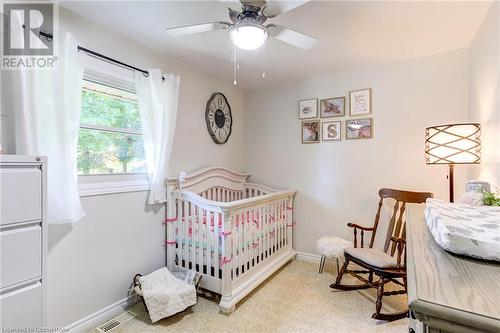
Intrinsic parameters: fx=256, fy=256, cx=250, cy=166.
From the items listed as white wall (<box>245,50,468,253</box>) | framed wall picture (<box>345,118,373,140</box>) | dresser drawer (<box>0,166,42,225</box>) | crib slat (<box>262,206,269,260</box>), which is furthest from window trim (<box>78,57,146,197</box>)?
framed wall picture (<box>345,118,373,140</box>)

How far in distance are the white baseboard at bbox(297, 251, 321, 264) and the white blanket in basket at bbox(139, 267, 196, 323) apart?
163 cm

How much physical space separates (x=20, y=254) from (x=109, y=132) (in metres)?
1.18

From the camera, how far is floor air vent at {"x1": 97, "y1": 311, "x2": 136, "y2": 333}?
6.29 feet

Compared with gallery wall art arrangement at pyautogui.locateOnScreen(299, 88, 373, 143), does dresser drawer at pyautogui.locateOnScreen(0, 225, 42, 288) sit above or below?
below

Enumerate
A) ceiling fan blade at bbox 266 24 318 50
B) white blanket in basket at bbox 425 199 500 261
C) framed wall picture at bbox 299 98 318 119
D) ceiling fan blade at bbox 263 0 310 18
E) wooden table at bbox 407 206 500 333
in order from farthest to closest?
framed wall picture at bbox 299 98 318 119
ceiling fan blade at bbox 266 24 318 50
ceiling fan blade at bbox 263 0 310 18
white blanket in basket at bbox 425 199 500 261
wooden table at bbox 407 206 500 333

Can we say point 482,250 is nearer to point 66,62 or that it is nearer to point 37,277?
point 37,277

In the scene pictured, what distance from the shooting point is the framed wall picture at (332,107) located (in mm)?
2994

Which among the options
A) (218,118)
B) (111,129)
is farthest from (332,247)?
(111,129)

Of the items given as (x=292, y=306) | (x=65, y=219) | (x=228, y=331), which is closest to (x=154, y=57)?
(x=65, y=219)

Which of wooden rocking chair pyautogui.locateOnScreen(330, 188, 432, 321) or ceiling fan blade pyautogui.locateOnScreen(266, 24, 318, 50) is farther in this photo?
wooden rocking chair pyautogui.locateOnScreen(330, 188, 432, 321)

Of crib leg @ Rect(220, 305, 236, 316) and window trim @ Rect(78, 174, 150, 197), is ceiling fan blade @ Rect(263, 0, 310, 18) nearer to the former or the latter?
window trim @ Rect(78, 174, 150, 197)

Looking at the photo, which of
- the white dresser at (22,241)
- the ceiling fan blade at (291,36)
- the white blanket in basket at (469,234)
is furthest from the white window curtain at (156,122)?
the white blanket in basket at (469,234)

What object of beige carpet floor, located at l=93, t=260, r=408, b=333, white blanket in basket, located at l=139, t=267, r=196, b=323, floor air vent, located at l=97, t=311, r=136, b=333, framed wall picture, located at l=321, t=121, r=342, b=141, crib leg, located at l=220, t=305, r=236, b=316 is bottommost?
floor air vent, located at l=97, t=311, r=136, b=333

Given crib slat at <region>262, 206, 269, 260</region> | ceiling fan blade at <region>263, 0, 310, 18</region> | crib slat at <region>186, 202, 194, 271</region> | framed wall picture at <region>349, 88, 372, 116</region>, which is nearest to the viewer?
ceiling fan blade at <region>263, 0, 310, 18</region>
